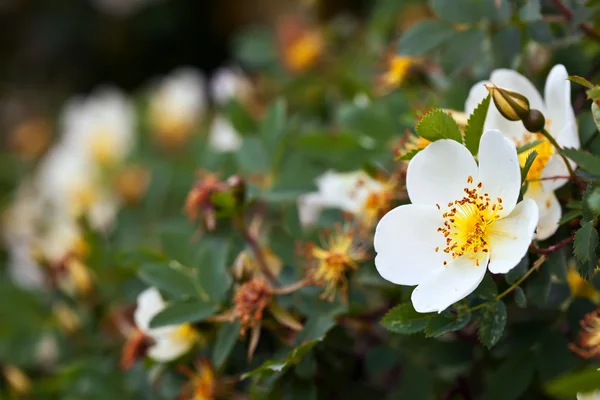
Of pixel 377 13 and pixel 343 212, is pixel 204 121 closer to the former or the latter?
pixel 377 13

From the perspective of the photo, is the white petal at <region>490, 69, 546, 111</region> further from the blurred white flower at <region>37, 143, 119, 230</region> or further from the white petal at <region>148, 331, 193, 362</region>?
the blurred white flower at <region>37, 143, 119, 230</region>

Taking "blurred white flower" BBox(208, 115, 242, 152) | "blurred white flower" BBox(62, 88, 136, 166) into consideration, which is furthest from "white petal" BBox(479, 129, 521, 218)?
"blurred white flower" BBox(62, 88, 136, 166)

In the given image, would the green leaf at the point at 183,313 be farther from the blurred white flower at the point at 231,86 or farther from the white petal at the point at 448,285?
the blurred white flower at the point at 231,86

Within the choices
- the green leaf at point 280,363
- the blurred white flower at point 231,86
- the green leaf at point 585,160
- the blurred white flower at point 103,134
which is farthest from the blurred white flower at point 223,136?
the green leaf at point 585,160

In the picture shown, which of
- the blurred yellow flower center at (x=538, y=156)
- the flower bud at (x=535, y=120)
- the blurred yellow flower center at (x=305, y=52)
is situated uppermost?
the flower bud at (x=535, y=120)

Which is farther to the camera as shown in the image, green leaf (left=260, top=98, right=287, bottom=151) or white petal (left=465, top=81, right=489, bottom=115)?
green leaf (left=260, top=98, right=287, bottom=151)

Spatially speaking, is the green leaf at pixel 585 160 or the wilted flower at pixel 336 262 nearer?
the green leaf at pixel 585 160
